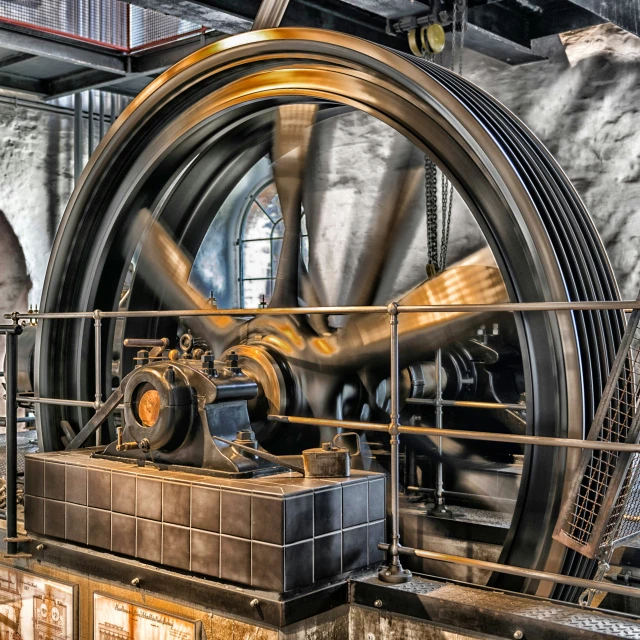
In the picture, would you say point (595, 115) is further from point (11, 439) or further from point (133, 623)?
point (133, 623)

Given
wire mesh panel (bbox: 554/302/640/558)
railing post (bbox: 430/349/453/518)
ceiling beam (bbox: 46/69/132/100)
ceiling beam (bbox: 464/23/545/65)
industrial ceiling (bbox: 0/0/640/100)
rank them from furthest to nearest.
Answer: ceiling beam (bbox: 46/69/132/100)
ceiling beam (bbox: 464/23/545/65)
industrial ceiling (bbox: 0/0/640/100)
railing post (bbox: 430/349/453/518)
wire mesh panel (bbox: 554/302/640/558)

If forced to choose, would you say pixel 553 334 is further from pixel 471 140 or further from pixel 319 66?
pixel 319 66

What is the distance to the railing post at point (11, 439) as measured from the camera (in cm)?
301

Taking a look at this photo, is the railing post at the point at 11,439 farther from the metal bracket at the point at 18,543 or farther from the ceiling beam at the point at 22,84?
the ceiling beam at the point at 22,84

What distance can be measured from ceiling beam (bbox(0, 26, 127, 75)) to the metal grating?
0.07m

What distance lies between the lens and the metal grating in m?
5.86

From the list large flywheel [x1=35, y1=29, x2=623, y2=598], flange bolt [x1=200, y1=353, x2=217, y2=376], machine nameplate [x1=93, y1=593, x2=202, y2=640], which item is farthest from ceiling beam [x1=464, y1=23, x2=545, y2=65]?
machine nameplate [x1=93, y1=593, x2=202, y2=640]

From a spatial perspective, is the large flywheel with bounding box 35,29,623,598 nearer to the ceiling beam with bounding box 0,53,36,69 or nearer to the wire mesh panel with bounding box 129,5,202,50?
the wire mesh panel with bounding box 129,5,202,50

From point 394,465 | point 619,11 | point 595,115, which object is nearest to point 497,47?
point 595,115

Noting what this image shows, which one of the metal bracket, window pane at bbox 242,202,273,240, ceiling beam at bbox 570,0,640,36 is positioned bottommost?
the metal bracket

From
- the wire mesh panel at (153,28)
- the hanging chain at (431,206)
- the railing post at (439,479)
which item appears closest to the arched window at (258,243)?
the wire mesh panel at (153,28)

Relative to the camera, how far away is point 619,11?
459 cm

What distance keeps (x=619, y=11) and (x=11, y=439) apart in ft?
11.4

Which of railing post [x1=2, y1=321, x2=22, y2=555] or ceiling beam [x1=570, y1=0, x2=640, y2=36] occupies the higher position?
ceiling beam [x1=570, y1=0, x2=640, y2=36]
